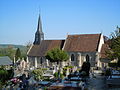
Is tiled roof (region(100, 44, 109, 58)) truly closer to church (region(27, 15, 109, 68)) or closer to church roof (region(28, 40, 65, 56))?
church (region(27, 15, 109, 68))

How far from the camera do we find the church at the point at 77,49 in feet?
122

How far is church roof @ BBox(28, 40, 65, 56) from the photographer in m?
43.1

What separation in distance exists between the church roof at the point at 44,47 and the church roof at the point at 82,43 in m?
2.45

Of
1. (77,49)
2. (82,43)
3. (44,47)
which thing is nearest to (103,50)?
(82,43)

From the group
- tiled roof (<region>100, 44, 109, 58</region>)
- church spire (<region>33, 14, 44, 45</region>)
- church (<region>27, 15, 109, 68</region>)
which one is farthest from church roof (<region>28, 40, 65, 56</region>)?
tiled roof (<region>100, 44, 109, 58</region>)

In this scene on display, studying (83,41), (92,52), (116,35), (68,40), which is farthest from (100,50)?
(116,35)

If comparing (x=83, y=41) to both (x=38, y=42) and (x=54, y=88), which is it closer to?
(x=38, y=42)

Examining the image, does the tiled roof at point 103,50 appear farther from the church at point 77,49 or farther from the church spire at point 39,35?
the church spire at point 39,35

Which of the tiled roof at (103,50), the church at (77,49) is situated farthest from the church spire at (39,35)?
the tiled roof at (103,50)

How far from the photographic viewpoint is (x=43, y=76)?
1023 inches

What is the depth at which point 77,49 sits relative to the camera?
39.3 m

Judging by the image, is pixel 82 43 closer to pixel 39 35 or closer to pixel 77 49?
pixel 77 49

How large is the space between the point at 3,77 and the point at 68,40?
2161 centimetres

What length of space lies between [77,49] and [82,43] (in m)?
1.89
